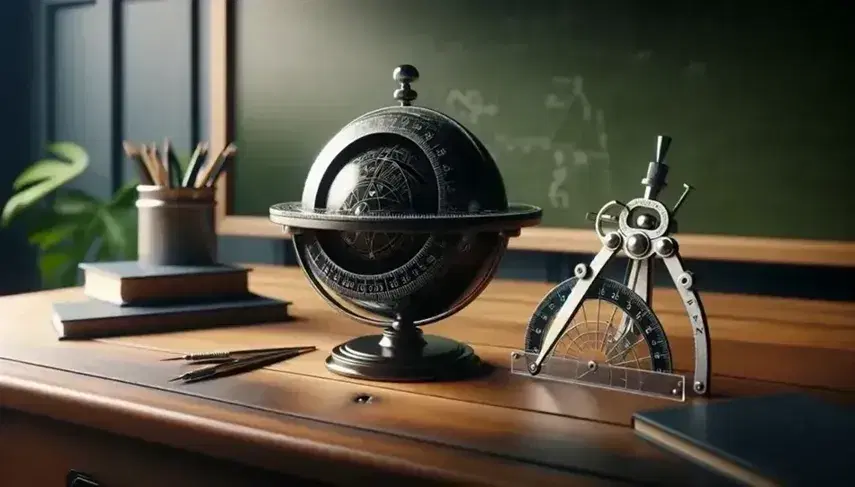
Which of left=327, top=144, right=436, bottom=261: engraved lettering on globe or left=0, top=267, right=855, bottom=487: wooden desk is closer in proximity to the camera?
left=0, top=267, right=855, bottom=487: wooden desk

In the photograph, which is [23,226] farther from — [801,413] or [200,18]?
[801,413]

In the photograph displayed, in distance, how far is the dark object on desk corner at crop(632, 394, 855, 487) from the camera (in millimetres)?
599

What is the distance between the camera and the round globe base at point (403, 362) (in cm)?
87

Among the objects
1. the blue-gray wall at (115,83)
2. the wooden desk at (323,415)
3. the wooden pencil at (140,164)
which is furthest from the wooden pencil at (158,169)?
the blue-gray wall at (115,83)

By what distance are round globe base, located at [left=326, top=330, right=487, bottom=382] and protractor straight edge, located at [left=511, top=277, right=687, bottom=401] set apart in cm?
5

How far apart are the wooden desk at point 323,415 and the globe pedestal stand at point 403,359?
0.06 feet

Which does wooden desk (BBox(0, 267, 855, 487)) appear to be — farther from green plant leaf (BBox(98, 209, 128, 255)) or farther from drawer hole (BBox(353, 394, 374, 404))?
green plant leaf (BBox(98, 209, 128, 255))

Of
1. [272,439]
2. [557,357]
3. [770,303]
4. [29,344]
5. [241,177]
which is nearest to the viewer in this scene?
[272,439]

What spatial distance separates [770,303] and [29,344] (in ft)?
3.17

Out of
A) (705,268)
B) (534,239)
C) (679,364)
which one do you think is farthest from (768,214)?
(679,364)

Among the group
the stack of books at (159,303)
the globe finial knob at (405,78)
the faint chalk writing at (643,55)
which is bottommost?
the stack of books at (159,303)

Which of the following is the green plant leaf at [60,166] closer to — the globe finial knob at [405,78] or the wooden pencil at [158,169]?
the wooden pencil at [158,169]

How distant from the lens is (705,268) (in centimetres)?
141

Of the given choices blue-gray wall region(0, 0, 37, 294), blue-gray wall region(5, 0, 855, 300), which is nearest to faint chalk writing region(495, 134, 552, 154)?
blue-gray wall region(5, 0, 855, 300)
